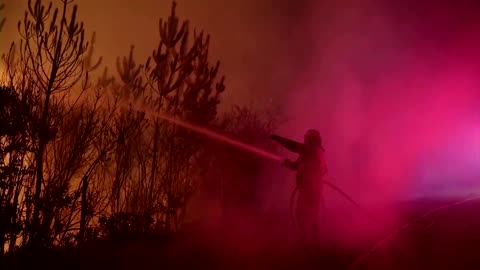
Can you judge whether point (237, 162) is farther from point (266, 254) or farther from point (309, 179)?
point (266, 254)

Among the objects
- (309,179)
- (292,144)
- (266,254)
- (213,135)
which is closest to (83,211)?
(266,254)

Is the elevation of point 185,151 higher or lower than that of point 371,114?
lower

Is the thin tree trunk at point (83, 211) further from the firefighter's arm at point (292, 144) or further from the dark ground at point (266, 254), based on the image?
the firefighter's arm at point (292, 144)

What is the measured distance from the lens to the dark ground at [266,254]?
9047 millimetres

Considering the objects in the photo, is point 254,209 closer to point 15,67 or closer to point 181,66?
point 181,66

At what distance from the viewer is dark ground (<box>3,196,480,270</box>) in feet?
29.7

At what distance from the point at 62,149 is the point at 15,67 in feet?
5.79

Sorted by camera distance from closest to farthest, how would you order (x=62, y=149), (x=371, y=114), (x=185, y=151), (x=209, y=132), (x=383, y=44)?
(x=62, y=149) → (x=185, y=151) → (x=209, y=132) → (x=371, y=114) → (x=383, y=44)

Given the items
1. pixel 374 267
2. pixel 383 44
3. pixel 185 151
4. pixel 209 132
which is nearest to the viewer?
pixel 374 267

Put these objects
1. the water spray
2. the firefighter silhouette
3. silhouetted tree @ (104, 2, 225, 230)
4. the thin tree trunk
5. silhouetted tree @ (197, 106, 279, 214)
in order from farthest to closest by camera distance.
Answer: silhouetted tree @ (197, 106, 279, 214)
the water spray
silhouetted tree @ (104, 2, 225, 230)
the firefighter silhouette
the thin tree trunk

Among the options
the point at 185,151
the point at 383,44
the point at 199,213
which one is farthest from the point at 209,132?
the point at 383,44

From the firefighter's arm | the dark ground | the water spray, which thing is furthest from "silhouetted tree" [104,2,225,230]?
the firefighter's arm

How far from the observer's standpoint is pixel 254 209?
19766 millimetres

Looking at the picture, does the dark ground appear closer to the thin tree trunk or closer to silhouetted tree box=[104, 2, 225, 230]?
the thin tree trunk
